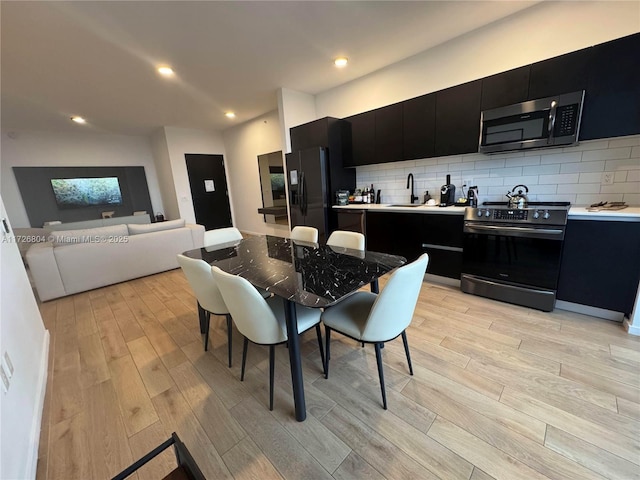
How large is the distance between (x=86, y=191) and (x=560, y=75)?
807cm

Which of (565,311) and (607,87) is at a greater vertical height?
(607,87)

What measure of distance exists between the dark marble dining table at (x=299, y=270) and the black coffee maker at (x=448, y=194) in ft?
5.57

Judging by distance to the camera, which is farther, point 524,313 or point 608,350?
point 524,313

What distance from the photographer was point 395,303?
4.25 feet

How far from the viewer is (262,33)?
2477 mm

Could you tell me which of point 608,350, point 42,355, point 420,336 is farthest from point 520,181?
point 42,355

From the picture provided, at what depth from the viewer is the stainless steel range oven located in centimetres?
219

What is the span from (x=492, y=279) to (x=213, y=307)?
2.57 metres

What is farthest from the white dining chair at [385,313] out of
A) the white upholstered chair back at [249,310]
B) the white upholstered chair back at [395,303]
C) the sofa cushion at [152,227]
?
the sofa cushion at [152,227]

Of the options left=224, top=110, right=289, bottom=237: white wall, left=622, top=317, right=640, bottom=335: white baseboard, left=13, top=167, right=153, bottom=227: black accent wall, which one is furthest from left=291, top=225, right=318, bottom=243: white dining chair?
left=13, top=167, right=153, bottom=227: black accent wall

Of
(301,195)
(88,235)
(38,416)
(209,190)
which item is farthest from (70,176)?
(38,416)

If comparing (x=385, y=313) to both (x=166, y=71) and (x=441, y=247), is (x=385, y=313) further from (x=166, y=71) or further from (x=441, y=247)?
(x=166, y=71)

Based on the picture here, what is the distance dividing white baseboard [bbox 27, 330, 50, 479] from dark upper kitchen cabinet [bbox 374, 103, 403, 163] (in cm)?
371

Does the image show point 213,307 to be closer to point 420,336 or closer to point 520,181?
point 420,336
